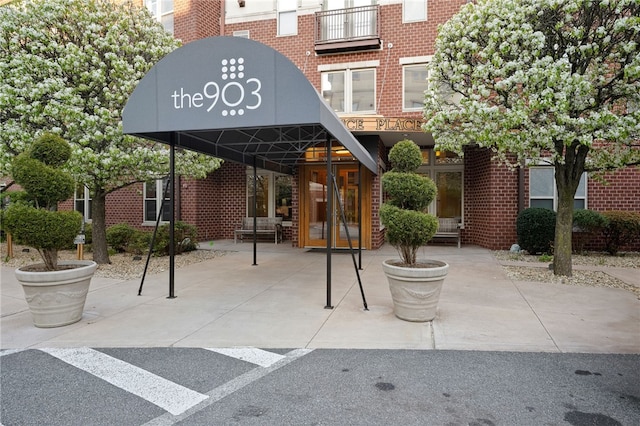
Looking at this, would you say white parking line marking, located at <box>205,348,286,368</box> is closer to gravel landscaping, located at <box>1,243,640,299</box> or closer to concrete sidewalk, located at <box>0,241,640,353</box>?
concrete sidewalk, located at <box>0,241,640,353</box>

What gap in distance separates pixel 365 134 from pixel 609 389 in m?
9.19

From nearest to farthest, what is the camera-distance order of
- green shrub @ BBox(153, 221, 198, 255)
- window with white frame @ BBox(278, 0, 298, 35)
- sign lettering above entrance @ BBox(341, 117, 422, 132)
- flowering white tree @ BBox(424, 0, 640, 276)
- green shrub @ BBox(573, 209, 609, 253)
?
flowering white tree @ BBox(424, 0, 640, 276) < green shrub @ BBox(573, 209, 609, 253) < green shrub @ BBox(153, 221, 198, 255) < sign lettering above entrance @ BBox(341, 117, 422, 132) < window with white frame @ BBox(278, 0, 298, 35)

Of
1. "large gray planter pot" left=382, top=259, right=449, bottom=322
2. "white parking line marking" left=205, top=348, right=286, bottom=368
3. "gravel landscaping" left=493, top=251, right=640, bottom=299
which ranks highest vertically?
"large gray planter pot" left=382, top=259, right=449, bottom=322

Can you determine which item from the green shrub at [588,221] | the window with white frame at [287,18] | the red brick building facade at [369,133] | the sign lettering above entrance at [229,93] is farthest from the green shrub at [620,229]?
the window with white frame at [287,18]

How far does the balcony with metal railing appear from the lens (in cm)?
1323

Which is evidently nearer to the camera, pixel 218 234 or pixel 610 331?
pixel 610 331

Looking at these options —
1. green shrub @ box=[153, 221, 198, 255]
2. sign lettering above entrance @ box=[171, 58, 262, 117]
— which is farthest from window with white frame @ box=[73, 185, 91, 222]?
sign lettering above entrance @ box=[171, 58, 262, 117]

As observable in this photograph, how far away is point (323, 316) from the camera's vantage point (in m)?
5.61

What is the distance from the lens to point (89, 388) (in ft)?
11.5

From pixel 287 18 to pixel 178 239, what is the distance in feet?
28.9

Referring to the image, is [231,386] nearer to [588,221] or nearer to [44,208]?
[44,208]

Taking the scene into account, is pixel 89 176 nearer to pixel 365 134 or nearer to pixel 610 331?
pixel 365 134

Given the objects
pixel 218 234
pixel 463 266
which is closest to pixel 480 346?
pixel 463 266

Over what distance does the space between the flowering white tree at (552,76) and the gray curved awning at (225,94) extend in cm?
330
